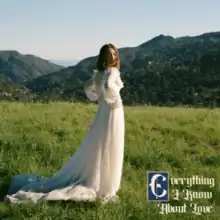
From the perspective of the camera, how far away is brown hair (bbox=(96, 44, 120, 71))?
837 cm

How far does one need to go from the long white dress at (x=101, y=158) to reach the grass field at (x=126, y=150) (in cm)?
41

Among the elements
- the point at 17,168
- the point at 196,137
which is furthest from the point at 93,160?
the point at 196,137

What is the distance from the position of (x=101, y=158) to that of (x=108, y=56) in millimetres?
1995

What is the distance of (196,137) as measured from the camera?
1529 cm

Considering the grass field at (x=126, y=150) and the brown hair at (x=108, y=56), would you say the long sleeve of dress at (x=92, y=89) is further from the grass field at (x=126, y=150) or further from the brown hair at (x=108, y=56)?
the grass field at (x=126, y=150)

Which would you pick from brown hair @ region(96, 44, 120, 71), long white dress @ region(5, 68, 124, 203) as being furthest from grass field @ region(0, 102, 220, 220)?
brown hair @ region(96, 44, 120, 71)

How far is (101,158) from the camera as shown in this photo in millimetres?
8391

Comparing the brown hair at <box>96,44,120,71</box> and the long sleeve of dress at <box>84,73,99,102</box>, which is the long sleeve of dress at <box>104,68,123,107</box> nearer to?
the brown hair at <box>96,44,120,71</box>

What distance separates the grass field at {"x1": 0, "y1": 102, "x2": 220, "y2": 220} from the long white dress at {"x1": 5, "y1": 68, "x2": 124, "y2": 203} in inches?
16.2

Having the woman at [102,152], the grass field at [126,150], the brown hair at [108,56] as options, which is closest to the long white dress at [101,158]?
the woman at [102,152]

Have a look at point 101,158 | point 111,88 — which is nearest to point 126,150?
point 101,158

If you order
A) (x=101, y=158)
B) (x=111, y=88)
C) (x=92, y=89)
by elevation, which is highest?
(x=92, y=89)

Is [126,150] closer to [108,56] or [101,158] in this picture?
Result: [101,158]

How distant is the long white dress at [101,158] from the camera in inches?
326
